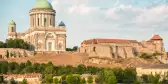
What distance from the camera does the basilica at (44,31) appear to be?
2945 inches

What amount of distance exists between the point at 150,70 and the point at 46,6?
70.7ft

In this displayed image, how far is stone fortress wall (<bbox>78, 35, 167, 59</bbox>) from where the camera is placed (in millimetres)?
72562

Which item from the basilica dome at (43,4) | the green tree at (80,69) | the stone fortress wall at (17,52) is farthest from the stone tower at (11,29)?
the green tree at (80,69)

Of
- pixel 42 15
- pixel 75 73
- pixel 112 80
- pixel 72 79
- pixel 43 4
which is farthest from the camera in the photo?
pixel 43 4

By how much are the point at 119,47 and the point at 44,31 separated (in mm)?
12086

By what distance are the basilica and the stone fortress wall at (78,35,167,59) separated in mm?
3849

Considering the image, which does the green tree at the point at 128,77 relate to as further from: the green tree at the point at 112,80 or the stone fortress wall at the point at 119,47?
the stone fortress wall at the point at 119,47

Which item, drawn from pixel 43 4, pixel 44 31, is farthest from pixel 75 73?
pixel 43 4

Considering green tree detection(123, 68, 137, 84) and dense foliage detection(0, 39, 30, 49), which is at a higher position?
dense foliage detection(0, 39, 30, 49)

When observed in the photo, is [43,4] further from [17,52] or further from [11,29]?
[17,52]

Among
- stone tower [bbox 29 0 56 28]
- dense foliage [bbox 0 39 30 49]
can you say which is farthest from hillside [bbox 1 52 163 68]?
stone tower [bbox 29 0 56 28]

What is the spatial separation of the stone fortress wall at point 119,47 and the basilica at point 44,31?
385 cm

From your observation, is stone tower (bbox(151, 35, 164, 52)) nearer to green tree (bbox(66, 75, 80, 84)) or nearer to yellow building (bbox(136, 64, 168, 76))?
yellow building (bbox(136, 64, 168, 76))

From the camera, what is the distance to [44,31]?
7519cm
